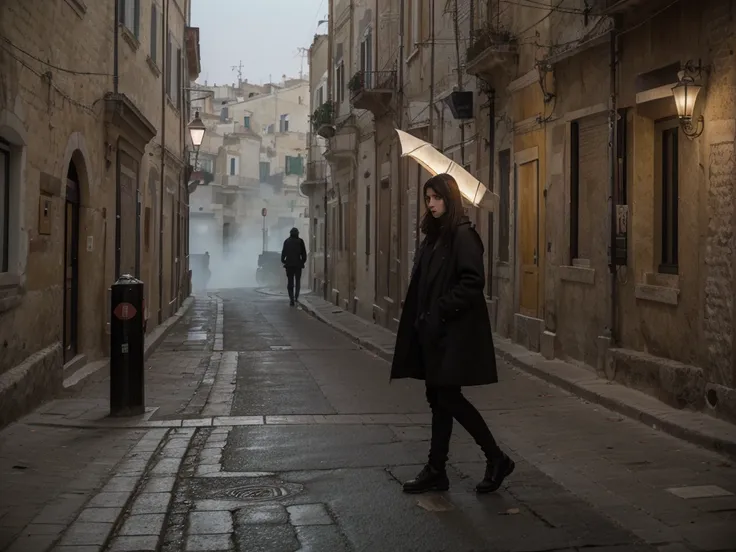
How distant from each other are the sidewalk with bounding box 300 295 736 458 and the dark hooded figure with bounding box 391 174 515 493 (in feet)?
7.41

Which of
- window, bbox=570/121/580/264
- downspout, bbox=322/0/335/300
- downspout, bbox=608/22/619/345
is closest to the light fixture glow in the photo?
downspout, bbox=608/22/619/345

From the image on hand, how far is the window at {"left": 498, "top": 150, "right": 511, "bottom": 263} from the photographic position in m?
15.3

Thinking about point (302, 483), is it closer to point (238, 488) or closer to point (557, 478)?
point (238, 488)

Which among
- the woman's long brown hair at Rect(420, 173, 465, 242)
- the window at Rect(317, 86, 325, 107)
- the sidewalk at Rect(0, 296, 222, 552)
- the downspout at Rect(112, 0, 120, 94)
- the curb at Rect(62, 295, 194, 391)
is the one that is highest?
the window at Rect(317, 86, 325, 107)

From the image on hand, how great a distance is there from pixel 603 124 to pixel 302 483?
6.40m

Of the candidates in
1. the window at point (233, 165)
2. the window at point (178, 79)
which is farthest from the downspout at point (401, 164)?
the window at point (233, 165)

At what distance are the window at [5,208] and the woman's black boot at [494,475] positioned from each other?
4.99 metres

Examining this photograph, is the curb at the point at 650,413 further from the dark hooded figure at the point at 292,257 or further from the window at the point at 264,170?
the window at the point at 264,170

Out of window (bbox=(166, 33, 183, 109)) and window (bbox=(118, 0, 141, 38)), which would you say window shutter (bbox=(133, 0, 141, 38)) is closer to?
window (bbox=(118, 0, 141, 38))

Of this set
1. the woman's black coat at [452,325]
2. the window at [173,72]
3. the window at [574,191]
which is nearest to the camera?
the woman's black coat at [452,325]

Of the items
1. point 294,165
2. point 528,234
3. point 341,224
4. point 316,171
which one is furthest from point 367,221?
point 294,165

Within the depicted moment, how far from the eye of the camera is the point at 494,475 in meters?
6.18

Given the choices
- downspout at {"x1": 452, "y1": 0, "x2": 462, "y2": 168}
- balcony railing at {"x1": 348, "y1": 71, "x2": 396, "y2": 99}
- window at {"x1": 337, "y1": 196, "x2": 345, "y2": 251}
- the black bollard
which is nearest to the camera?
the black bollard

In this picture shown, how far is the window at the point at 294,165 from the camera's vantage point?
254ft
